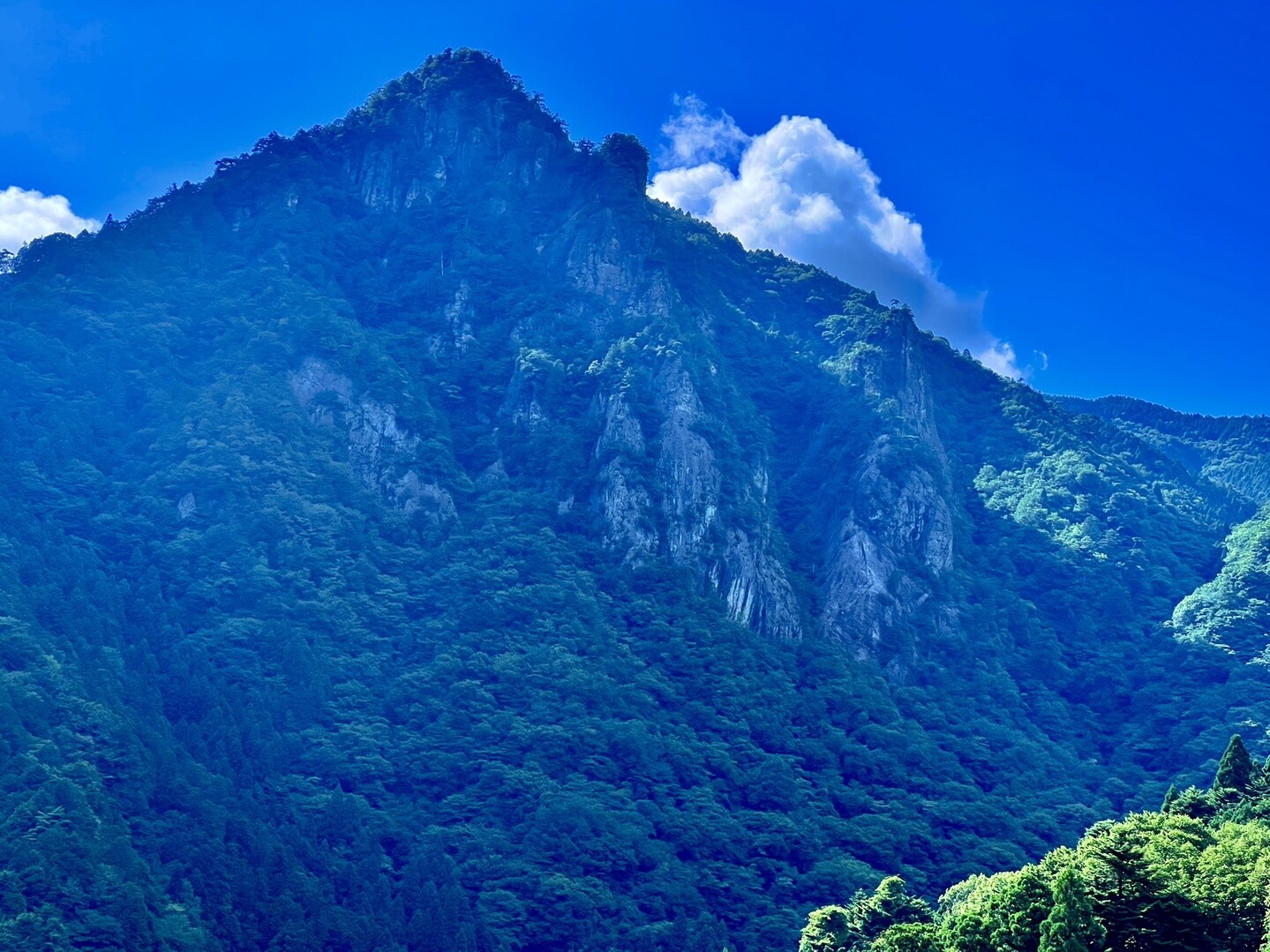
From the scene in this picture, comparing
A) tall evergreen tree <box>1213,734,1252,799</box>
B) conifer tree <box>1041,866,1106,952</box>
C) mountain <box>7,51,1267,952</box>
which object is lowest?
conifer tree <box>1041,866,1106,952</box>

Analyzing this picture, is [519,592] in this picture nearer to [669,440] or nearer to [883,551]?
[669,440]

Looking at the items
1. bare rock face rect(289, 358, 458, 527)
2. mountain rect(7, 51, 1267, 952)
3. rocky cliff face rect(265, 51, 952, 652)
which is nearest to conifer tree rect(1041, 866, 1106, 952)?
mountain rect(7, 51, 1267, 952)

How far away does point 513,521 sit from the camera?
5945 inches

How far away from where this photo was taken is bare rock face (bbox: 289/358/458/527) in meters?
152

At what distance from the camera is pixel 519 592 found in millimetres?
140875

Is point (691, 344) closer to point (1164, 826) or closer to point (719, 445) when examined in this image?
point (719, 445)

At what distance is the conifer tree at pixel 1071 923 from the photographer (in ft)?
197

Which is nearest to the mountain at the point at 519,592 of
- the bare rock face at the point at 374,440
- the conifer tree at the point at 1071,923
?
the bare rock face at the point at 374,440

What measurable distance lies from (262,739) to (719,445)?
62.6 meters

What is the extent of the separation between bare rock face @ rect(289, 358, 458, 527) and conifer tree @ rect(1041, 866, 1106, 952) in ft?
318

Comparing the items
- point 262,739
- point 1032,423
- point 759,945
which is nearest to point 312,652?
point 262,739

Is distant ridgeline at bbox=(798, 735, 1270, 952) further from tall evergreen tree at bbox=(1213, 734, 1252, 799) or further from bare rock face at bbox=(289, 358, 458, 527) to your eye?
bare rock face at bbox=(289, 358, 458, 527)

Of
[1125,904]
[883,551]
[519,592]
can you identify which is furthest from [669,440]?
[1125,904]

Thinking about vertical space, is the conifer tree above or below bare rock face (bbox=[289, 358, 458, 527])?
below
